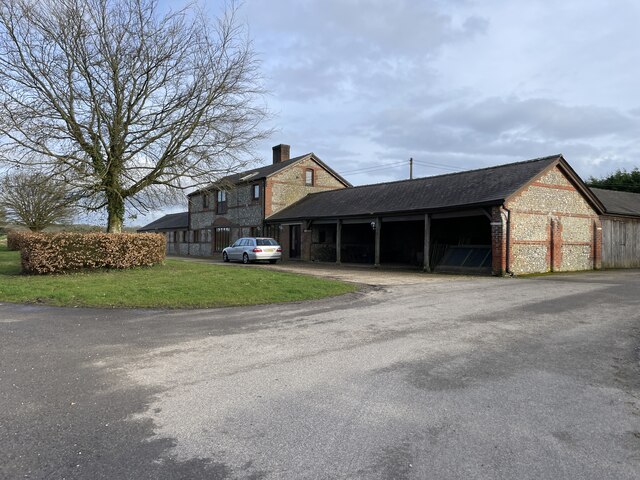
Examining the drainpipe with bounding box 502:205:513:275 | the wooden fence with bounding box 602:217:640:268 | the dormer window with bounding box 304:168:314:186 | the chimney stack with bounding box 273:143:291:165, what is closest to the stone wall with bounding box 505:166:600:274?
the drainpipe with bounding box 502:205:513:275

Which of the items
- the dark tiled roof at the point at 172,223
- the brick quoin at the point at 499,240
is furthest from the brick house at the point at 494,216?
the dark tiled roof at the point at 172,223

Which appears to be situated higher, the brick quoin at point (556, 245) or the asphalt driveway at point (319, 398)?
the brick quoin at point (556, 245)

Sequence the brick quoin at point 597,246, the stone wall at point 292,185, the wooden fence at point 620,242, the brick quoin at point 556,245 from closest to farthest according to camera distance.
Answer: the brick quoin at point 556,245 → the brick quoin at point 597,246 → the wooden fence at point 620,242 → the stone wall at point 292,185

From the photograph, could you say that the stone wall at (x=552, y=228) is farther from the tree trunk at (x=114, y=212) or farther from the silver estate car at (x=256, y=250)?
the tree trunk at (x=114, y=212)

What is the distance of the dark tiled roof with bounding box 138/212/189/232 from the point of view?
44.3 meters

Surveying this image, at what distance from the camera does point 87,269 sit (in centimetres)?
1559

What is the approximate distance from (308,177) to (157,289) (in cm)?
2337

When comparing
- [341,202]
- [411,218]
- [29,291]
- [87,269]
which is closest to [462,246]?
[411,218]

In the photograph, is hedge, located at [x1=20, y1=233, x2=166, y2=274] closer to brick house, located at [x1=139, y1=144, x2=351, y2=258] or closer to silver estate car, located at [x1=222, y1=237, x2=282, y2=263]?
silver estate car, located at [x1=222, y1=237, x2=282, y2=263]

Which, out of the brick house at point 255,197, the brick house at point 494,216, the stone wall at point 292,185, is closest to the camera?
the brick house at point 494,216

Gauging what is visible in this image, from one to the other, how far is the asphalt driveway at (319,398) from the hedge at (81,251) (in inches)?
285

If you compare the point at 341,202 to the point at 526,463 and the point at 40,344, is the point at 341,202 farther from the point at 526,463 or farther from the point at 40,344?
the point at 526,463

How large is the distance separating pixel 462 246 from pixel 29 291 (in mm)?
17576

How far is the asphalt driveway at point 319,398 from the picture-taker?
3.07 meters
